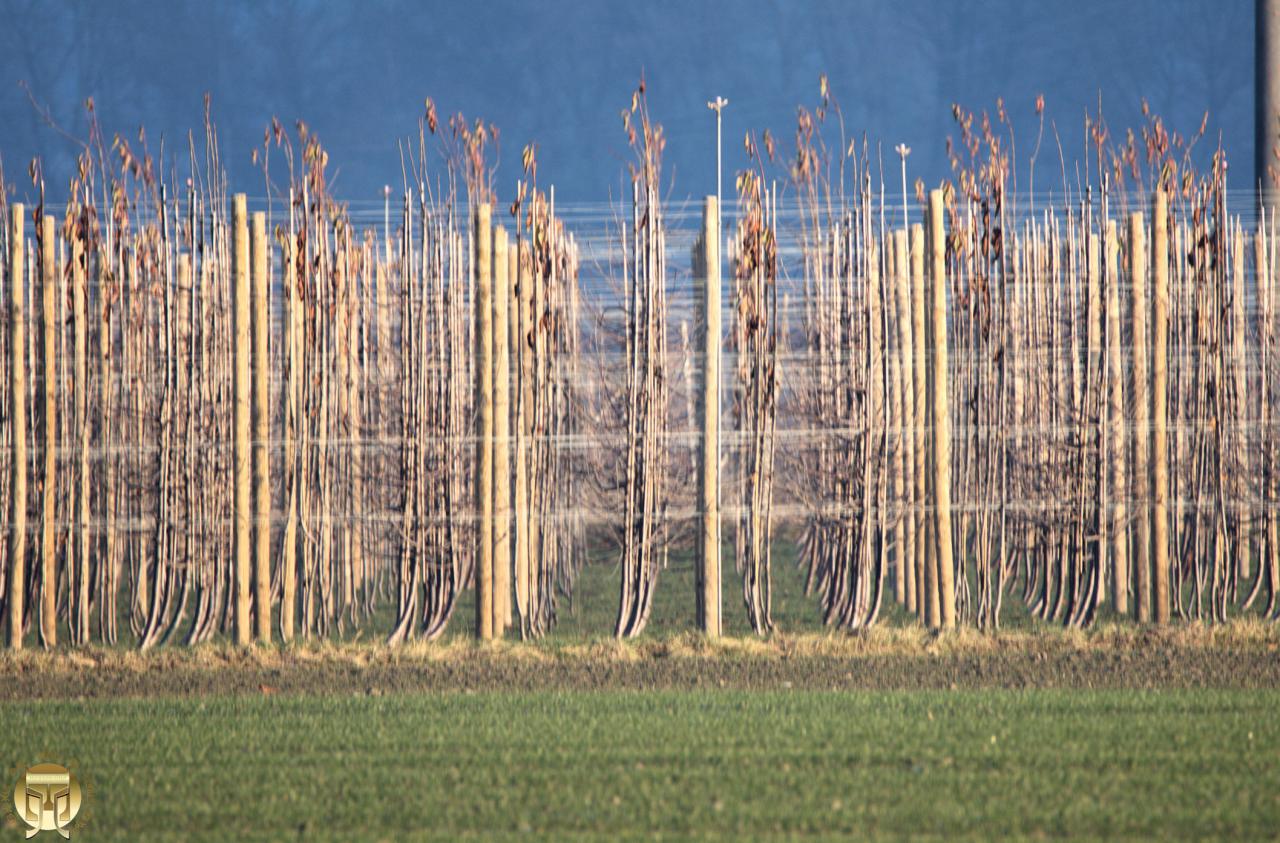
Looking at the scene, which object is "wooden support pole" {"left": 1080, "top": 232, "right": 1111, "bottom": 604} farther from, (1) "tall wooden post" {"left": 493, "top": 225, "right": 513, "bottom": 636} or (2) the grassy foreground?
(1) "tall wooden post" {"left": 493, "top": 225, "right": 513, "bottom": 636}

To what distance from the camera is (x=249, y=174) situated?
42.8 m

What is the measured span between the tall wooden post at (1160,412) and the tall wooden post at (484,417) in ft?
10.6

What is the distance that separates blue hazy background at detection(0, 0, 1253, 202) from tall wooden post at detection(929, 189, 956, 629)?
32.6 metres

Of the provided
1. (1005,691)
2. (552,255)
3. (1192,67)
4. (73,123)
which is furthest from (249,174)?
(1005,691)

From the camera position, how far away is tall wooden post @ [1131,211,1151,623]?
8109 mm

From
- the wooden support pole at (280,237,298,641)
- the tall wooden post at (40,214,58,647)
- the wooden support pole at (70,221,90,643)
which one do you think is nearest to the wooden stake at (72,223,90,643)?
the wooden support pole at (70,221,90,643)

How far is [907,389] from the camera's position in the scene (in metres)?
8.33

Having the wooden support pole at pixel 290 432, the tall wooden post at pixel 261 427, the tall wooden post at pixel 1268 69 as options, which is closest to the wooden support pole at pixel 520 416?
the wooden support pole at pixel 290 432

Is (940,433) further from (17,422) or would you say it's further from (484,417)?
(17,422)

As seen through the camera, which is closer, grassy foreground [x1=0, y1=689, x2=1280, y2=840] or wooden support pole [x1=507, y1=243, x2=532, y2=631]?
grassy foreground [x1=0, y1=689, x2=1280, y2=840]

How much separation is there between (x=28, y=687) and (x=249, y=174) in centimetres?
3757

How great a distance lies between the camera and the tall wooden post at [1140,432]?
8109 millimetres

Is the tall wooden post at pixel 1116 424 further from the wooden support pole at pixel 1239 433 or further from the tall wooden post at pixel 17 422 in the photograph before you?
the tall wooden post at pixel 17 422

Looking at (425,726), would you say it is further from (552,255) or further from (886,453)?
(552,255)
